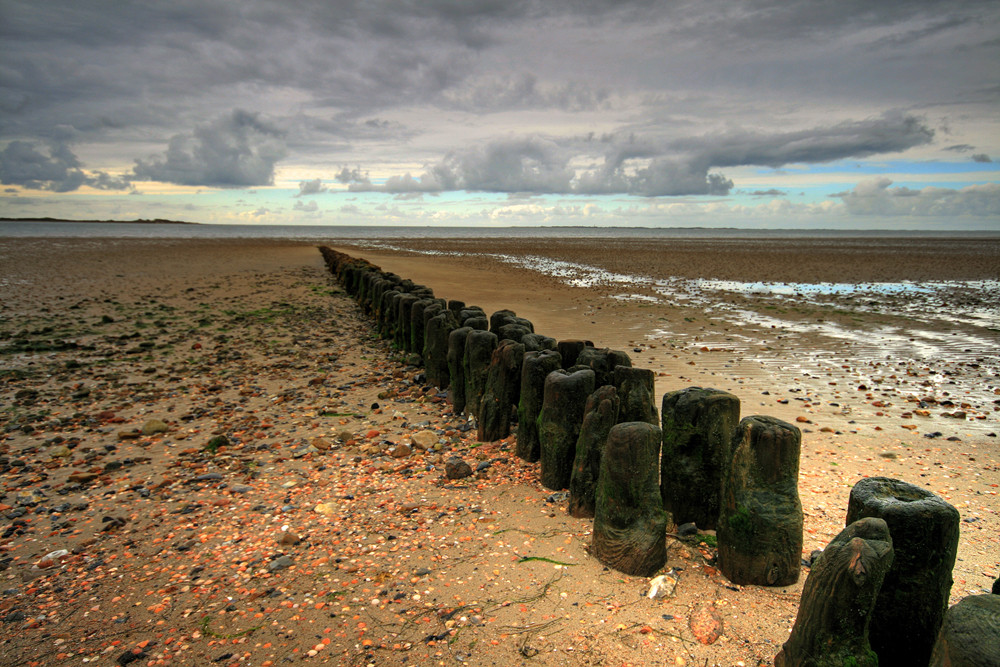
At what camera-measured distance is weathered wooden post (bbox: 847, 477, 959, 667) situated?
2.27 metres

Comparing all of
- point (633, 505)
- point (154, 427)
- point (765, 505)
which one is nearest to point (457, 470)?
point (633, 505)

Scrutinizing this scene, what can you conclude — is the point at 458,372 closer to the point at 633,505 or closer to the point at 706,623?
the point at 633,505

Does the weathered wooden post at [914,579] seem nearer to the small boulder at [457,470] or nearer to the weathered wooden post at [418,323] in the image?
the small boulder at [457,470]

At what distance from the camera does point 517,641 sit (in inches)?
112

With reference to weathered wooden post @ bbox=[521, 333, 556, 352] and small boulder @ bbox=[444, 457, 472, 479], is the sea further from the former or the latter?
small boulder @ bbox=[444, 457, 472, 479]

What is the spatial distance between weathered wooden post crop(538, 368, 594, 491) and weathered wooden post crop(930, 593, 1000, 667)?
259 centimetres

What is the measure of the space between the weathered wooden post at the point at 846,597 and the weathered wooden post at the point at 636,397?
182cm

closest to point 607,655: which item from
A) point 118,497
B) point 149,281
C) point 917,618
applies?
point 917,618

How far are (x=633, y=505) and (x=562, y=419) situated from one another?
1.10 meters

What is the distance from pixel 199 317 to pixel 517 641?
12311 millimetres

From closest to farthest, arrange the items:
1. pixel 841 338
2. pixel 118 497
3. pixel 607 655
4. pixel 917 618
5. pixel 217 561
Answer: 1. pixel 917 618
2. pixel 607 655
3. pixel 217 561
4. pixel 118 497
5. pixel 841 338

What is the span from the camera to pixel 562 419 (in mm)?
4340

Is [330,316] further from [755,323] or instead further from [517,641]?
[517,641]

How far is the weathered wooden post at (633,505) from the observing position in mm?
3318
